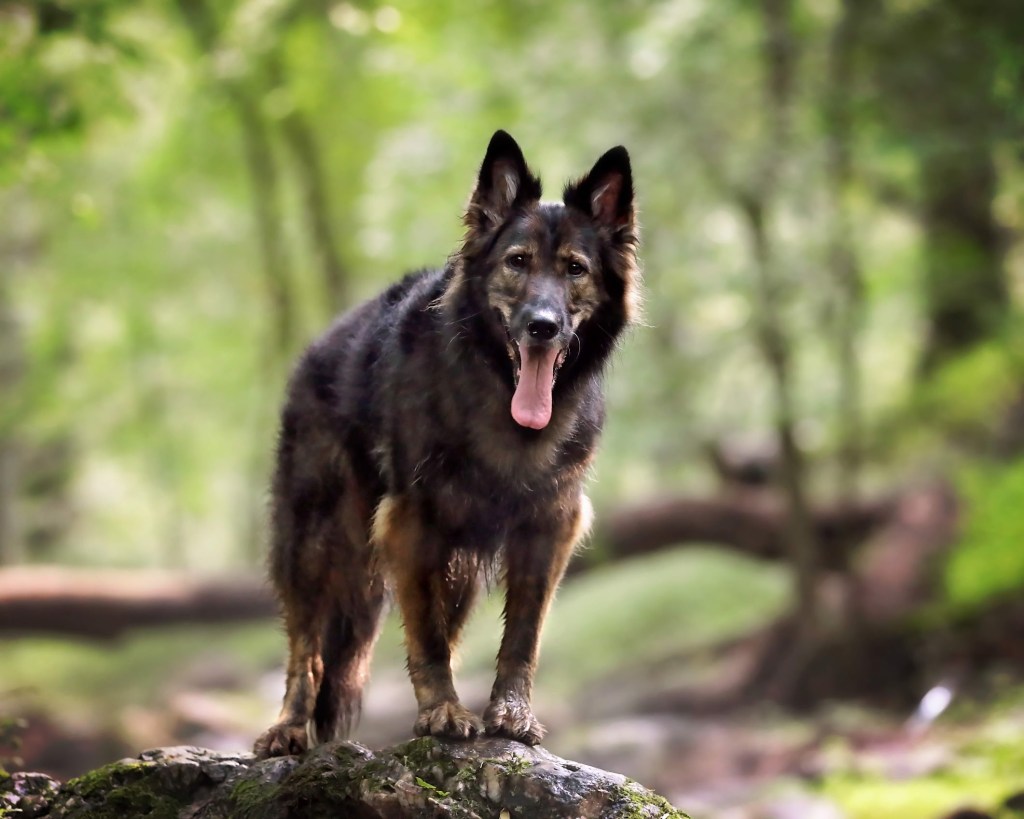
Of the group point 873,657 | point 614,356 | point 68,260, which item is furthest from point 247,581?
point 614,356

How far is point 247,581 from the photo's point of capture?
15.5m

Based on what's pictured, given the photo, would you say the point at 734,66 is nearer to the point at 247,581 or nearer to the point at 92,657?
the point at 247,581

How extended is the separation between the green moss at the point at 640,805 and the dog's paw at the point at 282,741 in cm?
146

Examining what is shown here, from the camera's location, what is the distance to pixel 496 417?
4.58m

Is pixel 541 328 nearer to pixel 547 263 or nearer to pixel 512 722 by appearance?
pixel 547 263

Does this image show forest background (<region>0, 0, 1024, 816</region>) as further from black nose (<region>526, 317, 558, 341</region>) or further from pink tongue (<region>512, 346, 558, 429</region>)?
black nose (<region>526, 317, 558, 341</region>)

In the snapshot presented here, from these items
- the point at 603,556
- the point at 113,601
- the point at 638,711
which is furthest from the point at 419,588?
the point at 113,601

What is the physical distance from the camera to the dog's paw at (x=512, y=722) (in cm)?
440

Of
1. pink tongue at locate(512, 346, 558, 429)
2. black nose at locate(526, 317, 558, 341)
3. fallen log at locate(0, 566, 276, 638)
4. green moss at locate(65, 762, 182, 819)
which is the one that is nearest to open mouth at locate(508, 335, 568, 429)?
pink tongue at locate(512, 346, 558, 429)

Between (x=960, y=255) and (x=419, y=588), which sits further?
(x=960, y=255)

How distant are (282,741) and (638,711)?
25.5 ft

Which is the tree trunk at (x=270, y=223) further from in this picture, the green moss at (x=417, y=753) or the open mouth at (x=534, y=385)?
the green moss at (x=417, y=753)

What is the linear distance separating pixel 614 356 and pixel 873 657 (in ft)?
22.6

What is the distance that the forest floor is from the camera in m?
8.11
